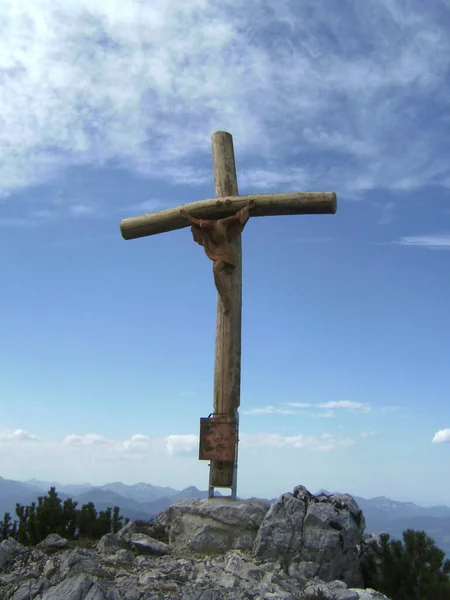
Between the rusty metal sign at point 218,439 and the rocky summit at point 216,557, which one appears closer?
the rocky summit at point 216,557

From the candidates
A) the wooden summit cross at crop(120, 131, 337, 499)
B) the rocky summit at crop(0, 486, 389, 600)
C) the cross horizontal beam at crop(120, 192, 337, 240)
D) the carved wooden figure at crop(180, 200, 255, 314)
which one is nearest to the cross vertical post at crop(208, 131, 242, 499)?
the wooden summit cross at crop(120, 131, 337, 499)

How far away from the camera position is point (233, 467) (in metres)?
10.1

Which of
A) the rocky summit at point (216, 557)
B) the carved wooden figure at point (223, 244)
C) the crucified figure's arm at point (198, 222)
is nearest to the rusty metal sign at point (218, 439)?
the rocky summit at point (216, 557)

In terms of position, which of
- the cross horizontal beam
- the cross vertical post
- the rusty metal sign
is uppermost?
the cross horizontal beam

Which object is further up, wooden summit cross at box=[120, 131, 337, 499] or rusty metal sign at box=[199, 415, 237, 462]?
wooden summit cross at box=[120, 131, 337, 499]

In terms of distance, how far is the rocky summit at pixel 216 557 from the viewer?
766cm

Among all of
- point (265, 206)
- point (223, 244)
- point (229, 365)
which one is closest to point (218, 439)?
point (229, 365)

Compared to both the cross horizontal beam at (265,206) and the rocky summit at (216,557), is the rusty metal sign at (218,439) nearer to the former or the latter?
the rocky summit at (216,557)

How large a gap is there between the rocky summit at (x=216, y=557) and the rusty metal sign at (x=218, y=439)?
0.76 meters

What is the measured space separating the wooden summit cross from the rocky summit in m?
0.91

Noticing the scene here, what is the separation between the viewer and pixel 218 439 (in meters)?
10.1

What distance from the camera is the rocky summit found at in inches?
302

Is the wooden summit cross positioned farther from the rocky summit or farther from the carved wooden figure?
the rocky summit

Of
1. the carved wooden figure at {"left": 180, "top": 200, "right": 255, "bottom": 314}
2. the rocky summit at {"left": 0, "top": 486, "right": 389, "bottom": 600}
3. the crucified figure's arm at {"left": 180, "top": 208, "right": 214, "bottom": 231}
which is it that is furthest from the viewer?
the crucified figure's arm at {"left": 180, "top": 208, "right": 214, "bottom": 231}
